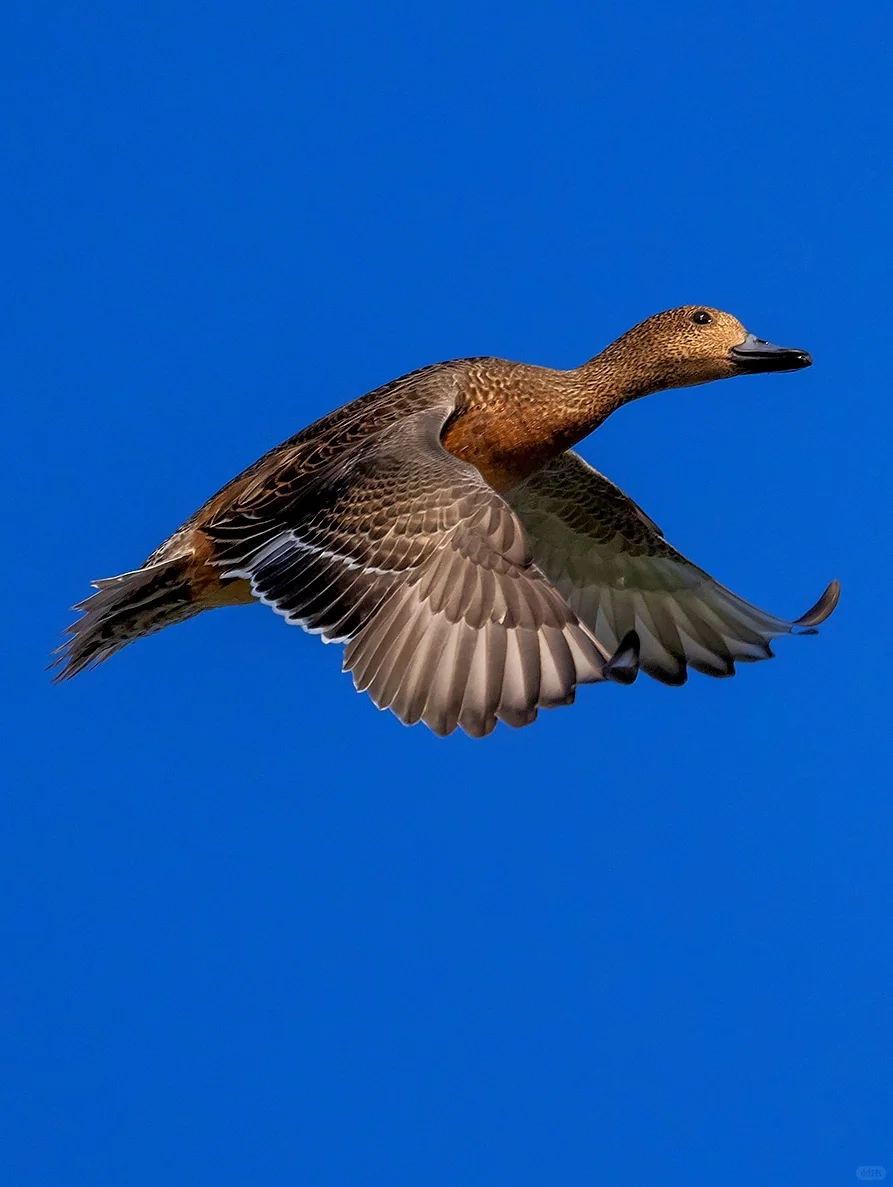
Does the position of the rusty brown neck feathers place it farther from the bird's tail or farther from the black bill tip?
the bird's tail

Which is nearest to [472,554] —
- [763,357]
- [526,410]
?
[526,410]

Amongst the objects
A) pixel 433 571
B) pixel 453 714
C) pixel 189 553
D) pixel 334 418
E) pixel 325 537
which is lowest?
pixel 453 714

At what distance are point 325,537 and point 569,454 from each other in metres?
2.72

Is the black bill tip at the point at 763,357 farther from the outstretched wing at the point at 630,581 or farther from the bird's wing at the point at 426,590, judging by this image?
the bird's wing at the point at 426,590

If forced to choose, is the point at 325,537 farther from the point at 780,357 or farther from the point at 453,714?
the point at 780,357

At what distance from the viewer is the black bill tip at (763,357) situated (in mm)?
11469

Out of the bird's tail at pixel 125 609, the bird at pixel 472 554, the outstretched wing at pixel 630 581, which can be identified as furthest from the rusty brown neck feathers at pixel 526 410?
the bird's tail at pixel 125 609

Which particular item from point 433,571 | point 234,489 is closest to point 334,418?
point 234,489

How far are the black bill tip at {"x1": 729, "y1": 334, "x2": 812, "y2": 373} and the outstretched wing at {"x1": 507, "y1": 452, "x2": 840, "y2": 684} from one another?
1189 mm

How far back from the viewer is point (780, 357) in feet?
37.8

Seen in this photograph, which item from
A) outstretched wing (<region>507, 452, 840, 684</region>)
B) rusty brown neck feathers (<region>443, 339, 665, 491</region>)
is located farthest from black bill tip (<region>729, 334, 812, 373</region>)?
outstretched wing (<region>507, 452, 840, 684</region>)

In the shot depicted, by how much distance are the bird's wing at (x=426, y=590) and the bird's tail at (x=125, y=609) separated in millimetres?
742

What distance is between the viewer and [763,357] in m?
11.6

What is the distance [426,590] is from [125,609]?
8.88 ft
